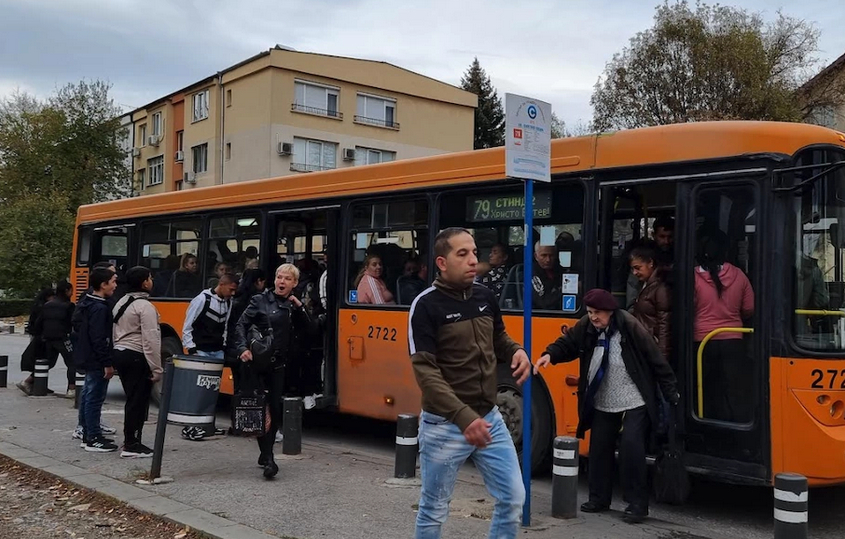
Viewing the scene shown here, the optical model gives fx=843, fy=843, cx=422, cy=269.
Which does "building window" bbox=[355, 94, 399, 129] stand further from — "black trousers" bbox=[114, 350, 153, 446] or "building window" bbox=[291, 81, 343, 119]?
"black trousers" bbox=[114, 350, 153, 446]

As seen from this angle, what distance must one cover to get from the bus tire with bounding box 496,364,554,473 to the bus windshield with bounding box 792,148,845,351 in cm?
227

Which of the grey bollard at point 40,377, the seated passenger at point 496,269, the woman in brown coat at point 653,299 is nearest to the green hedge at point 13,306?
the grey bollard at point 40,377

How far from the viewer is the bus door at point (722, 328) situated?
6133 millimetres

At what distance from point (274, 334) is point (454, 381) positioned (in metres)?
3.41

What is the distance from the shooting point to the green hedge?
4531 cm

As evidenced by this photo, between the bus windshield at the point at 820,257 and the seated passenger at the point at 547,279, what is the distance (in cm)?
196

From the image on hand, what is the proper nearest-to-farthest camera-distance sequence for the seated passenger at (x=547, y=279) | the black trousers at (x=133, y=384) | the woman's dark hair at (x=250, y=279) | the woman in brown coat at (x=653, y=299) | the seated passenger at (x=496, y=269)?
the woman in brown coat at (x=653, y=299)
the seated passenger at (x=547, y=279)
the seated passenger at (x=496, y=269)
the black trousers at (x=133, y=384)
the woman's dark hair at (x=250, y=279)

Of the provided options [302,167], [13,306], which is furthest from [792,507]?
[13,306]

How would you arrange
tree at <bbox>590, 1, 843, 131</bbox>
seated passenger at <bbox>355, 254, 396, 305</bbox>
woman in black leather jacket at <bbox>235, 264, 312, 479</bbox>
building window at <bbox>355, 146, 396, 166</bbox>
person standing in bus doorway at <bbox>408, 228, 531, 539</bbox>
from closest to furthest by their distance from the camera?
person standing in bus doorway at <bbox>408, 228, 531, 539</bbox>
woman in black leather jacket at <bbox>235, 264, 312, 479</bbox>
seated passenger at <bbox>355, 254, 396, 305</bbox>
tree at <bbox>590, 1, 843, 131</bbox>
building window at <bbox>355, 146, 396, 166</bbox>

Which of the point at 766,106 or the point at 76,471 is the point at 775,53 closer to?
the point at 766,106

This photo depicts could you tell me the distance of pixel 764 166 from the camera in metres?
6.20

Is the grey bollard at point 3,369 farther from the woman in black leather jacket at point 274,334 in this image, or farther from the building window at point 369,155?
the building window at point 369,155

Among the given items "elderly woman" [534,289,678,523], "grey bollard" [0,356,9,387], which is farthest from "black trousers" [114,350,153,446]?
"grey bollard" [0,356,9,387]

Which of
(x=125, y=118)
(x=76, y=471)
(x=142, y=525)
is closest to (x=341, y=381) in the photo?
(x=76, y=471)
